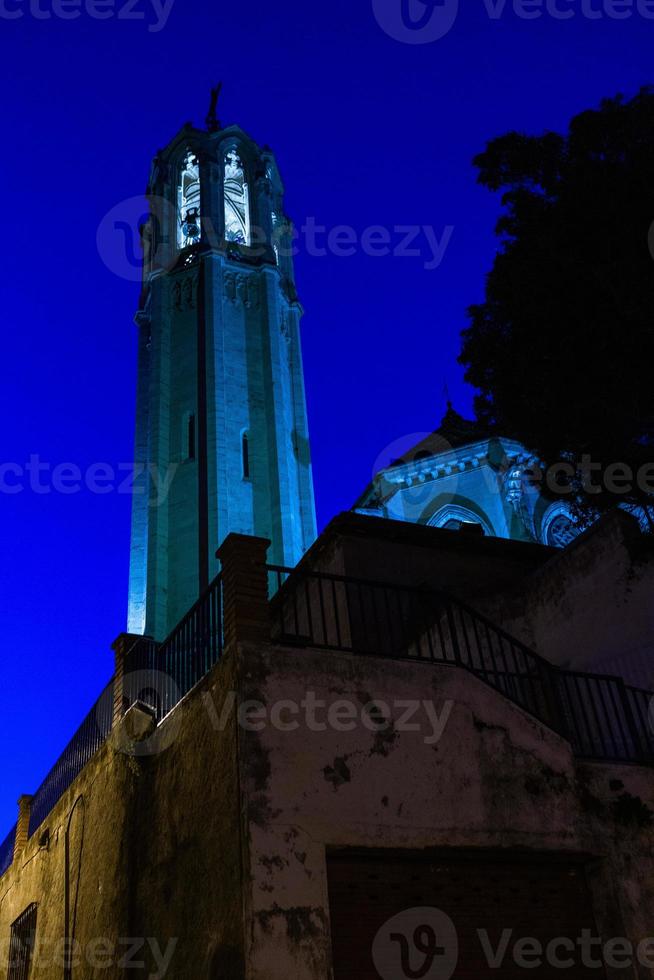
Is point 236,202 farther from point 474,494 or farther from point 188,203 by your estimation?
point 474,494

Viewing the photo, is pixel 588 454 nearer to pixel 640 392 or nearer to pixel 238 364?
pixel 640 392

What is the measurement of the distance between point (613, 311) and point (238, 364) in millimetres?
25854

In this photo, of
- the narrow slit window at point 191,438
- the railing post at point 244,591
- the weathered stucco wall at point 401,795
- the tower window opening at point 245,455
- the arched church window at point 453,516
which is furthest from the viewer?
the narrow slit window at point 191,438

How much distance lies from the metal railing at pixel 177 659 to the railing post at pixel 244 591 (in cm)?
51

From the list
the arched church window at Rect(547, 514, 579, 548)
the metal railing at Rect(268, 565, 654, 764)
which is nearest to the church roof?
the arched church window at Rect(547, 514, 579, 548)

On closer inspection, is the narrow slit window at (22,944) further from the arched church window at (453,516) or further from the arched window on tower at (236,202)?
the arched window on tower at (236,202)

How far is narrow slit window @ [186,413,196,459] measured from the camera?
36.2 meters

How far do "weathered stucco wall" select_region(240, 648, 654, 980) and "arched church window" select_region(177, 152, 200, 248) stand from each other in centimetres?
3629

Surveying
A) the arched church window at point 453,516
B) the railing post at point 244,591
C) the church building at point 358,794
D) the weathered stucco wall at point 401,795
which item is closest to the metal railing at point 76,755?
the church building at point 358,794

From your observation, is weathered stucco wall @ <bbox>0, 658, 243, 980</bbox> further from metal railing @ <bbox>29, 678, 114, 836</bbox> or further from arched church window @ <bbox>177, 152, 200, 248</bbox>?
arched church window @ <bbox>177, 152, 200, 248</bbox>

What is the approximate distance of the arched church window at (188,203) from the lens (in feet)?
139

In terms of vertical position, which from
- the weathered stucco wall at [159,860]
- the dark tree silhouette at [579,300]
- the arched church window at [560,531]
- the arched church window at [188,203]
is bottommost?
the weathered stucco wall at [159,860]

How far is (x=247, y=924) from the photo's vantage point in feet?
22.2

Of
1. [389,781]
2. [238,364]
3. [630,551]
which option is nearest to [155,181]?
[238,364]
